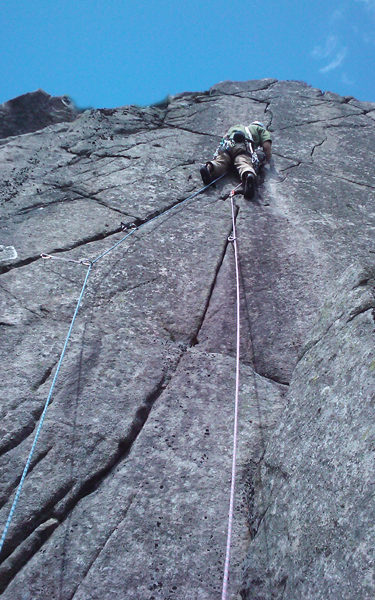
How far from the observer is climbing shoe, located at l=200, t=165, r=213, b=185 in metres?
5.79

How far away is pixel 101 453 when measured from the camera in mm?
3062

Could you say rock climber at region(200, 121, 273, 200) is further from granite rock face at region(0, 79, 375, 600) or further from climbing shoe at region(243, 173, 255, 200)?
granite rock face at region(0, 79, 375, 600)

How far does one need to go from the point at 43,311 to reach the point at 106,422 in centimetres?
124

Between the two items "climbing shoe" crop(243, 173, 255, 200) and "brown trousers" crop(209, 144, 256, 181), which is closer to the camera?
"climbing shoe" crop(243, 173, 255, 200)

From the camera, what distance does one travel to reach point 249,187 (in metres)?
5.61

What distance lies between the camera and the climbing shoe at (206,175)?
5793mm

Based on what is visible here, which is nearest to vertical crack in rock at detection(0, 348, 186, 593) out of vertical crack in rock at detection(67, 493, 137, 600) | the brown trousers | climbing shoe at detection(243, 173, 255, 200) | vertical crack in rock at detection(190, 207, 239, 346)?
vertical crack in rock at detection(67, 493, 137, 600)

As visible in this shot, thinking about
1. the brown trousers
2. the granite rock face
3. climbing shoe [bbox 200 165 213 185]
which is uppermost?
the brown trousers

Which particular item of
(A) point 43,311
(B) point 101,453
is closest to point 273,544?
(B) point 101,453

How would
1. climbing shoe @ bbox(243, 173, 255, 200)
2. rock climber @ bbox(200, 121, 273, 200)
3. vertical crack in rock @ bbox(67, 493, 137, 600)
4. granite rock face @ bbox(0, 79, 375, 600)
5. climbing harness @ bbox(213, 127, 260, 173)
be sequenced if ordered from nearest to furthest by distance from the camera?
granite rock face @ bbox(0, 79, 375, 600) → vertical crack in rock @ bbox(67, 493, 137, 600) → climbing shoe @ bbox(243, 173, 255, 200) → rock climber @ bbox(200, 121, 273, 200) → climbing harness @ bbox(213, 127, 260, 173)

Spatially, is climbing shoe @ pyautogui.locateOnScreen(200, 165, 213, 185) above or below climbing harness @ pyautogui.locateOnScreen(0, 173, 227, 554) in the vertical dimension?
above

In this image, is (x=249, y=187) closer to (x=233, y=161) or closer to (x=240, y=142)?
(x=233, y=161)

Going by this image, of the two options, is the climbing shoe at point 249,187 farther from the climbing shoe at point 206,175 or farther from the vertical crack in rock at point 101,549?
the vertical crack in rock at point 101,549

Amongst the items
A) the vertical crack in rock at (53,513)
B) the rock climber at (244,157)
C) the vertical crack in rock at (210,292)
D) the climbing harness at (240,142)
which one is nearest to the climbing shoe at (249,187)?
the rock climber at (244,157)
